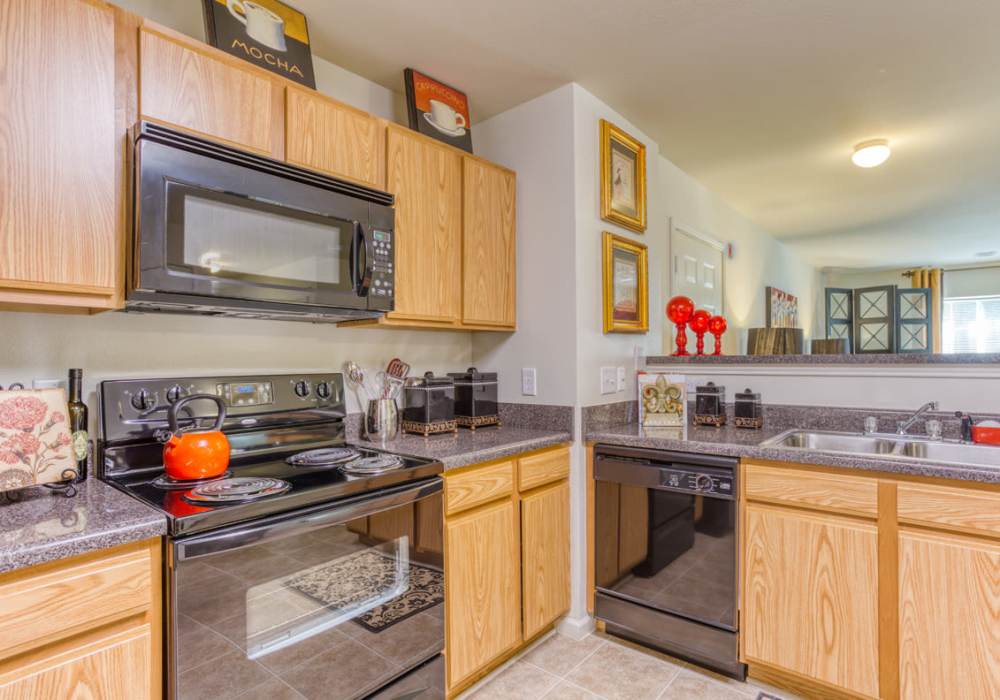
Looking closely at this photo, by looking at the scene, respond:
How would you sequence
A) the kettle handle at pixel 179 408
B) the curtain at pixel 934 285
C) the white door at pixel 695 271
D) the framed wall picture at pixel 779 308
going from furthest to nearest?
the curtain at pixel 934 285 → the framed wall picture at pixel 779 308 → the white door at pixel 695 271 → the kettle handle at pixel 179 408

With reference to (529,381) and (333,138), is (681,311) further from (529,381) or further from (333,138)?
(333,138)

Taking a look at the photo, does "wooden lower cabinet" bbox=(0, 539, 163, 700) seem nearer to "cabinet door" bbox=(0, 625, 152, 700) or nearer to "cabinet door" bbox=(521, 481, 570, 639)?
"cabinet door" bbox=(0, 625, 152, 700)

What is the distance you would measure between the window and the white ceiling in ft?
13.6

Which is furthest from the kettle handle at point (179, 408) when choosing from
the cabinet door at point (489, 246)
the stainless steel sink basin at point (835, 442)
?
the stainless steel sink basin at point (835, 442)

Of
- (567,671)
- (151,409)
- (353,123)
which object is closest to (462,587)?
(567,671)

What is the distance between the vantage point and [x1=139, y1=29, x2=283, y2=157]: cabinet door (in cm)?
136

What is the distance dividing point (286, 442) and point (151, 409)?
0.41 meters

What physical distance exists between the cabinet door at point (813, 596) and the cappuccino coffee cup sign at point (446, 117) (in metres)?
1.87

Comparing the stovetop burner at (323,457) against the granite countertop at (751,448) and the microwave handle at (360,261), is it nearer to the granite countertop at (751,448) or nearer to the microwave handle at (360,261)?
the microwave handle at (360,261)

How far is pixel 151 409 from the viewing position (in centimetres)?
154

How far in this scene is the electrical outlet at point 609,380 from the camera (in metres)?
2.43

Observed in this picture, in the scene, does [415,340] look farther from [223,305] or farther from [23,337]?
[23,337]

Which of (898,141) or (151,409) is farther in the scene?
(898,141)

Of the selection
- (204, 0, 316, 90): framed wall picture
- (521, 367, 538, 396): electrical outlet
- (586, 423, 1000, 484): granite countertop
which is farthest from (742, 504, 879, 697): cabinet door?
(204, 0, 316, 90): framed wall picture
